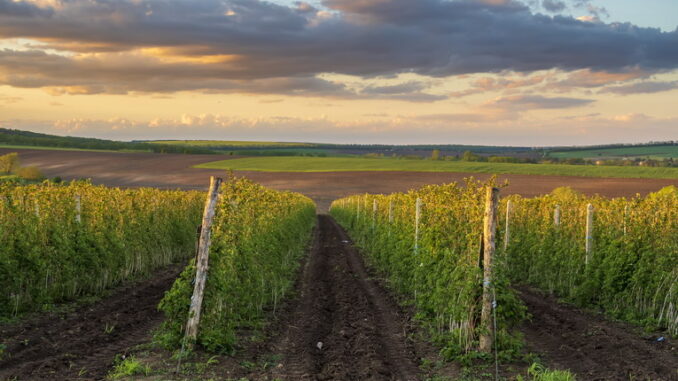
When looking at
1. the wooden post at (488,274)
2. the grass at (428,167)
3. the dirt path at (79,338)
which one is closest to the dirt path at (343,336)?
the wooden post at (488,274)

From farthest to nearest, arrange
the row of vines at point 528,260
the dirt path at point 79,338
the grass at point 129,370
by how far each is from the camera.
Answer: the row of vines at point 528,260, the dirt path at point 79,338, the grass at point 129,370

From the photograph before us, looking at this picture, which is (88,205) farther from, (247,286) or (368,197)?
(368,197)

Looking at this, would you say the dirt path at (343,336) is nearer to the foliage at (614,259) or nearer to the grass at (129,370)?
the grass at (129,370)

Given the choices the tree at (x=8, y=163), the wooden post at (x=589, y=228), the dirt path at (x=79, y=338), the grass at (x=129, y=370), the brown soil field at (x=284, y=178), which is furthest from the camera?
the tree at (x=8, y=163)

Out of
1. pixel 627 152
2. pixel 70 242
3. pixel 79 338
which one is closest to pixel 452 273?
pixel 79 338

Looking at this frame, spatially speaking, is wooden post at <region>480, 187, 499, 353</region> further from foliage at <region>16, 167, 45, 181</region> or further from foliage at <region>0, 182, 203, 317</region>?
foliage at <region>16, 167, 45, 181</region>

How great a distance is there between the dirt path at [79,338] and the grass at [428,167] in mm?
73404

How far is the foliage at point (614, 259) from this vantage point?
1217cm

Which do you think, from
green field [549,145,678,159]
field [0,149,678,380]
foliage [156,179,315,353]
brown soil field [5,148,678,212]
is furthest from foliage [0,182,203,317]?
green field [549,145,678,159]

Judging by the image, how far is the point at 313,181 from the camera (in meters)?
83.8

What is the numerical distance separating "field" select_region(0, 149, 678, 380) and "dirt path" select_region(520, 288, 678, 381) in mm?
37

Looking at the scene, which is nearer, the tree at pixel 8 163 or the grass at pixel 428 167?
the tree at pixel 8 163

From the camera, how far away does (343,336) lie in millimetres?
10672

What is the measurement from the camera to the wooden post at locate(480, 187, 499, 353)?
9.31 meters
